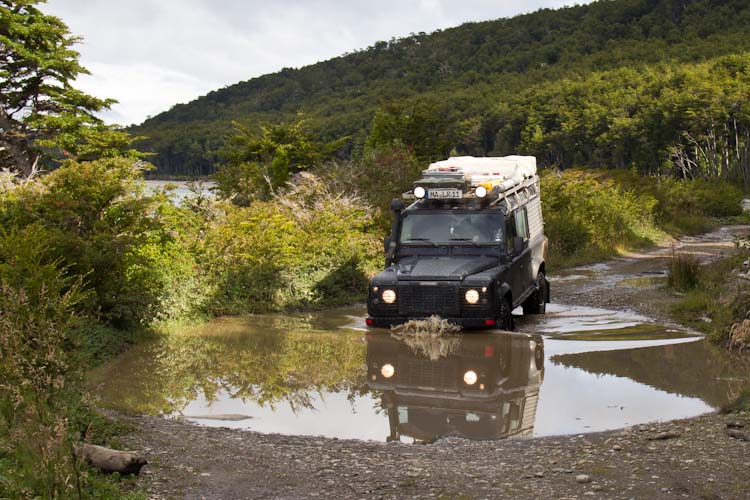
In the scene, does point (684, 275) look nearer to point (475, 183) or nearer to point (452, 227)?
point (475, 183)

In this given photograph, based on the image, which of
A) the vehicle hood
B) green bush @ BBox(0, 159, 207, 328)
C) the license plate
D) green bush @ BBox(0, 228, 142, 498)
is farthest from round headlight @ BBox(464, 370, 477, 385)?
green bush @ BBox(0, 159, 207, 328)

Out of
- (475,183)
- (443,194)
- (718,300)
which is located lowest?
(718,300)

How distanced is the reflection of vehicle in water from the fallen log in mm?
2580

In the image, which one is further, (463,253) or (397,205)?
(397,205)

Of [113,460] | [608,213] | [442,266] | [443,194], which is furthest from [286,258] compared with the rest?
[608,213]

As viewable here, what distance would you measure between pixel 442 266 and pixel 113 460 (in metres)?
7.19

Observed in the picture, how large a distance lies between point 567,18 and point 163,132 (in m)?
62.3

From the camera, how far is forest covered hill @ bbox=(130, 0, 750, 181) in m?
71.8

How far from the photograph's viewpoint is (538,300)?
49.8ft

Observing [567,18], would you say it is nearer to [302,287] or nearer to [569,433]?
[302,287]

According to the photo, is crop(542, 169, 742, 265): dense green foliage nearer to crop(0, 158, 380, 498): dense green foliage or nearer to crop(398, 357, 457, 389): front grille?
crop(0, 158, 380, 498): dense green foliage

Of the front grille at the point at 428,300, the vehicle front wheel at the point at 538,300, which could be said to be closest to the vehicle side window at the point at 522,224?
the vehicle front wheel at the point at 538,300

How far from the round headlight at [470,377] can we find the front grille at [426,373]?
14cm

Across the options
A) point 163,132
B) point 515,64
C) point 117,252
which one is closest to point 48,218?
point 117,252
